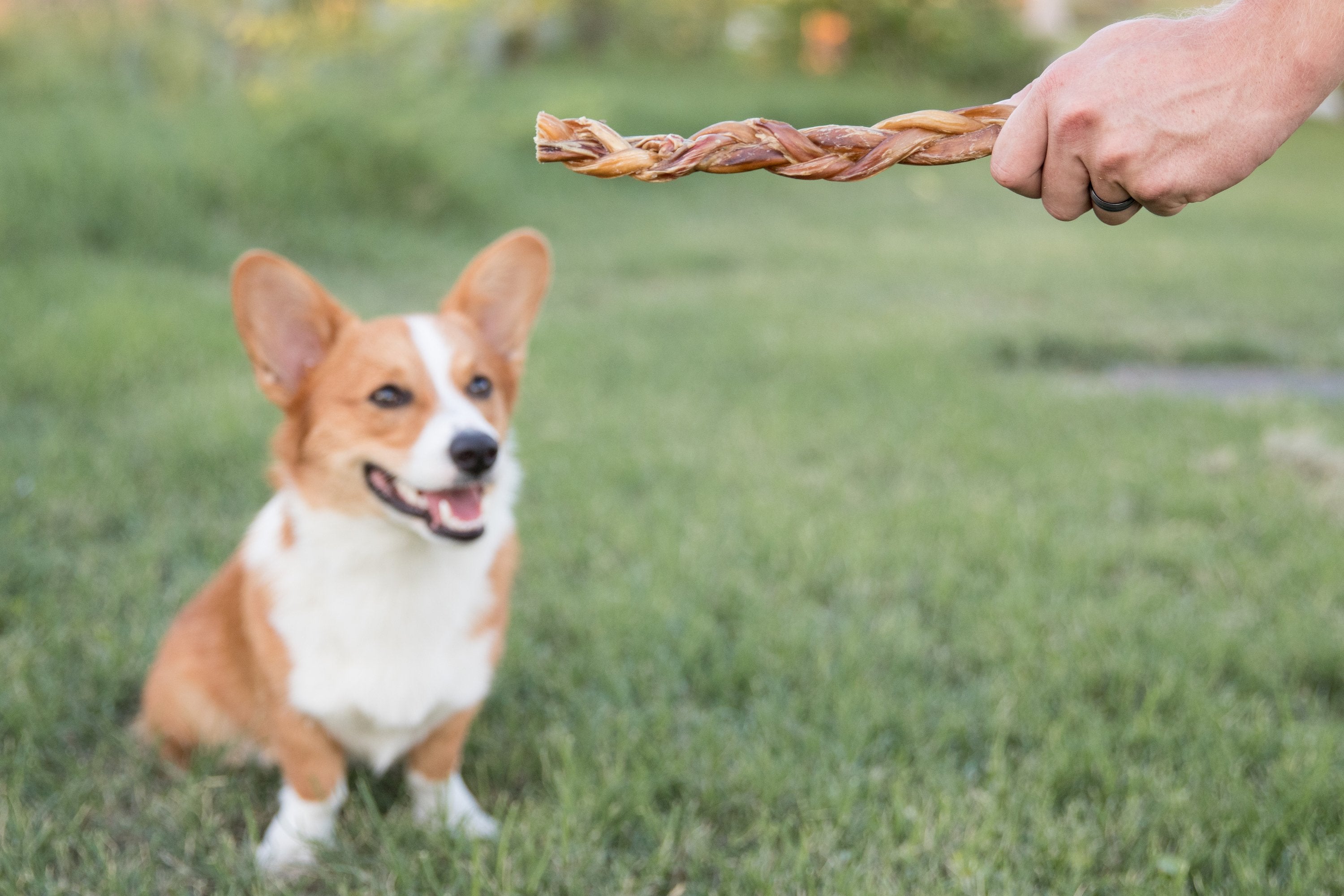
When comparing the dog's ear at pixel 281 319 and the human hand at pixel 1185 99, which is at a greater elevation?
the human hand at pixel 1185 99

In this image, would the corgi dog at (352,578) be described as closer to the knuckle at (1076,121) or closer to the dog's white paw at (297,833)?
the dog's white paw at (297,833)

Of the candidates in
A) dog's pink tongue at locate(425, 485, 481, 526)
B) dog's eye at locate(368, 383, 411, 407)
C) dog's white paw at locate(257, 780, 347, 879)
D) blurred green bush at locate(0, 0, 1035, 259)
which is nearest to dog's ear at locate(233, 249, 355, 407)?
dog's eye at locate(368, 383, 411, 407)

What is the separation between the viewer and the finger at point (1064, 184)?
1215 mm

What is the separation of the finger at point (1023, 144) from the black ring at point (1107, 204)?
0.24 feet

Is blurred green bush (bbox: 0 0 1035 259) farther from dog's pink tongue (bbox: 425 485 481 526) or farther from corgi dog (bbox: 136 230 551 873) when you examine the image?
dog's pink tongue (bbox: 425 485 481 526)

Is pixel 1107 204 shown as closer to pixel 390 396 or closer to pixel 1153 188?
pixel 1153 188

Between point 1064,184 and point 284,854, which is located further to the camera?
point 284,854

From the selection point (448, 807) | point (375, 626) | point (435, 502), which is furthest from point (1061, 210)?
point (448, 807)

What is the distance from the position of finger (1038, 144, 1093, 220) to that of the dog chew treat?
0.07 meters

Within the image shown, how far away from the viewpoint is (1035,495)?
362 cm

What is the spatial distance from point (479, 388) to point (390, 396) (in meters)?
0.18

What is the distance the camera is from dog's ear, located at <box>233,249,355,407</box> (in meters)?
1.95

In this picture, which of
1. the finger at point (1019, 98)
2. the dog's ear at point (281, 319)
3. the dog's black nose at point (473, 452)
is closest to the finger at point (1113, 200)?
the finger at point (1019, 98)

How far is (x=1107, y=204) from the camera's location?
126 centimetres
